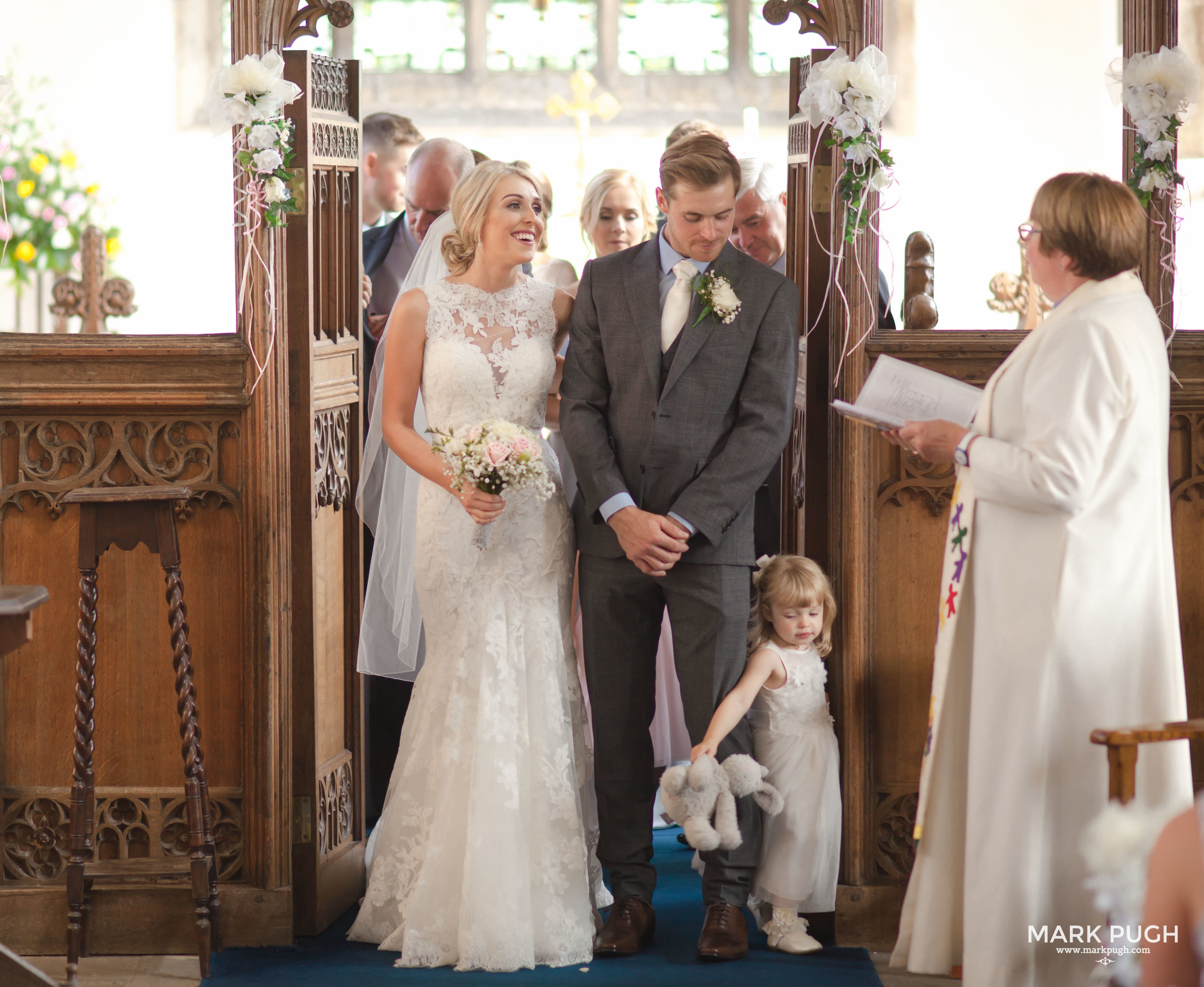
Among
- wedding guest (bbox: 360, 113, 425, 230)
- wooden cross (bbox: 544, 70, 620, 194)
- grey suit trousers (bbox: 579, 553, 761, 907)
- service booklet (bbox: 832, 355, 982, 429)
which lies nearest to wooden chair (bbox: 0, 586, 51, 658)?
grey suit trousers (bbox: 579, 553, 761, 907)

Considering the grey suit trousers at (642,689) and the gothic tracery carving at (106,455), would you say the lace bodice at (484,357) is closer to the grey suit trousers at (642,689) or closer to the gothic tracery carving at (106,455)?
the grey suit trousers at (642,689)

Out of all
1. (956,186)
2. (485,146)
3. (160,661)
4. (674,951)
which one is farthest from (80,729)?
(485,146)

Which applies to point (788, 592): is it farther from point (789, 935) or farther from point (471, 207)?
point (471, 207)

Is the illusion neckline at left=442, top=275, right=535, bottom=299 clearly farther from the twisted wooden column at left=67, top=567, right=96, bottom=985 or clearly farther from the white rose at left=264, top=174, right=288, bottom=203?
the twisted wooden column at left=67, top=567, right=96, bottom=985

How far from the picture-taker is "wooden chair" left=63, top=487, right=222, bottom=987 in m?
3.54

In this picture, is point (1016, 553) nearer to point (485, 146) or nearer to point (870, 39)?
point (870, 39)

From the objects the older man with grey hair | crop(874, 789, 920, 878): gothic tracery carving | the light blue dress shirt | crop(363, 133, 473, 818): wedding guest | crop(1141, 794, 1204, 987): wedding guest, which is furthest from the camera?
crop(363, 133, 473, 818): wedding guest

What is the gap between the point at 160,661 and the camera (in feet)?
12.8

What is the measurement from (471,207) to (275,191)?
1.70ft

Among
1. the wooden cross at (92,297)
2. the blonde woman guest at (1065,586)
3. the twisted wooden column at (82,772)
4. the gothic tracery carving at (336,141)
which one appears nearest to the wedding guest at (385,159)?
the wooden cross at (92,297)

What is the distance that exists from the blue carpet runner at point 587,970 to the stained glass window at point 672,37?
11.9m

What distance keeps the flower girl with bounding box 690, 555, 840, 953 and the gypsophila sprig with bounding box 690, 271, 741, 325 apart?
0.69 m

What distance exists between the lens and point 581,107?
13.1 meters

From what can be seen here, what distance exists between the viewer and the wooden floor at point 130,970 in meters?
3.60
